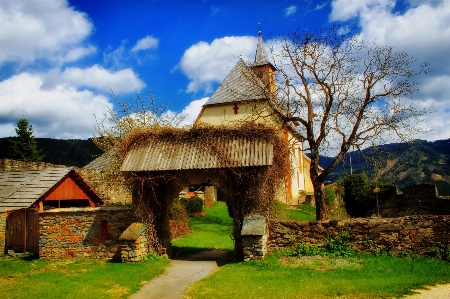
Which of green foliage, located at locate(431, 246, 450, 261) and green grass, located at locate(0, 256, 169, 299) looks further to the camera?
green foliage, located at locate(431, 246, 450, 261)

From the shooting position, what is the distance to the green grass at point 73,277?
9.15 meters

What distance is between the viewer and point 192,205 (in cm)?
2475

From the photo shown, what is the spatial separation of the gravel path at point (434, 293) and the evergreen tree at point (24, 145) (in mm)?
36421

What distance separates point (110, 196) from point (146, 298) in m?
17.9

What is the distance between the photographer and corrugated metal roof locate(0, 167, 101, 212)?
16.5 metres

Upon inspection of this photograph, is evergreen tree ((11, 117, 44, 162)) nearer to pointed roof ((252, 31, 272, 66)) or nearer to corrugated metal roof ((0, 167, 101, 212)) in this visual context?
corrugated metal roof ((0, 167, 101, 212))

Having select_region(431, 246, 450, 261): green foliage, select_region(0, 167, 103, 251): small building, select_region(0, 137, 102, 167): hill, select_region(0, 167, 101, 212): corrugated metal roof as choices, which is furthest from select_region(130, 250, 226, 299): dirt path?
select_region(0, 137, 102, 167): hill

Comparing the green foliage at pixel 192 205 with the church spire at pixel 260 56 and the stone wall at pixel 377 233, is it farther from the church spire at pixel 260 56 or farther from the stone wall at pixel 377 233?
the church spire at pixel 260 56

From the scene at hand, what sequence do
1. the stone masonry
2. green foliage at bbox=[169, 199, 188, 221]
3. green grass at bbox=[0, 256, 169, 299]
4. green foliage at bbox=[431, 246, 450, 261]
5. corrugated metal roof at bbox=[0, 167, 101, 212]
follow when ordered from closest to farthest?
1. green grass at bbox=[0, 256, 169, 299]
2. green foliage at bbox=[431, 246, 450, 261]
3. the stone masonry
4. corrugated metal roof at bbox=[0, 167, 101, 212]
5. green foliage at bbox=[169, 199, 188, 221]

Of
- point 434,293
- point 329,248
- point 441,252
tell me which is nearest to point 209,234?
point 329,248

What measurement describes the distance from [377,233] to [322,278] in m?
3.27

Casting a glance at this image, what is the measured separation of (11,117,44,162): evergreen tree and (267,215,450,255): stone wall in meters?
31.6

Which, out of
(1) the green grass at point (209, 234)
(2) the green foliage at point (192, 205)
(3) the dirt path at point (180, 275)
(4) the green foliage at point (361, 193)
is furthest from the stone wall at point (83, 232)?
(4) the green foliage at point (361, 193)

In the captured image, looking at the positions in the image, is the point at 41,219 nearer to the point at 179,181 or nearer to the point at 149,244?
the point at 149,244
